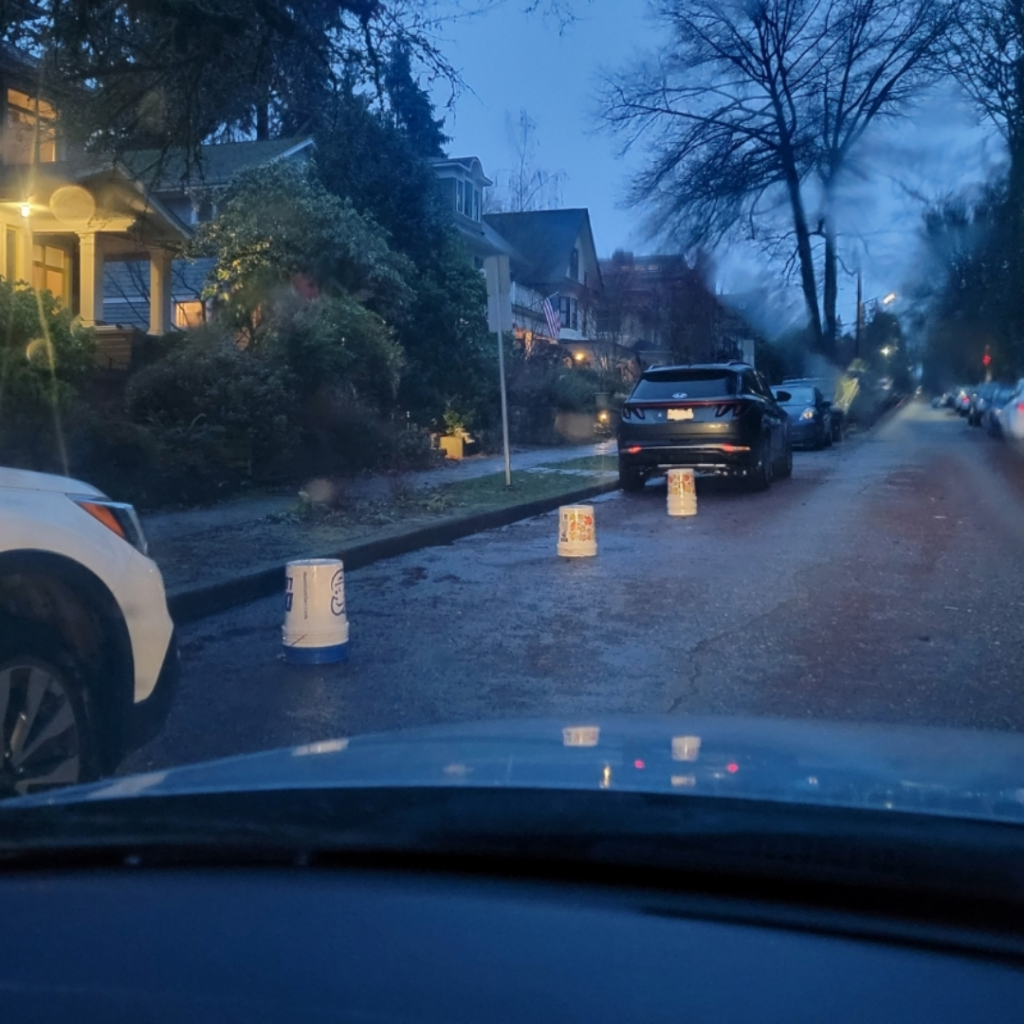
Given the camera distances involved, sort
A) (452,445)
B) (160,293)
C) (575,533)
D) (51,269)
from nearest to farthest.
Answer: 1. (575,533)
2. (452,445)
3. (160,293)
4. (51,269)

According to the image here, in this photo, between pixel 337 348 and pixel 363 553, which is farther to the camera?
pixel 337 348

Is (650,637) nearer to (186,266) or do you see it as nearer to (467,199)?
(186,266)

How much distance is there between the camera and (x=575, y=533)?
35.8ft

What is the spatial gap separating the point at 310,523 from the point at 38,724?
8.18m

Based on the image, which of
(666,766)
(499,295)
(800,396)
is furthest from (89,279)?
(666,766)

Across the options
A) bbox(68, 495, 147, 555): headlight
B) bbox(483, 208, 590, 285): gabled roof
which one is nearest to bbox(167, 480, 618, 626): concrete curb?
bbox(68, 495, 147, 555): headlight

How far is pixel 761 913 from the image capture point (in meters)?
2.02

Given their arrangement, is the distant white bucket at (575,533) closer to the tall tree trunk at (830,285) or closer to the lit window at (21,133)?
the lit window at (21,133)

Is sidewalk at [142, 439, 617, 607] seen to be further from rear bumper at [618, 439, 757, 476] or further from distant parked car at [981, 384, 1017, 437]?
distant parked car at [981, 384, 1017, 437]

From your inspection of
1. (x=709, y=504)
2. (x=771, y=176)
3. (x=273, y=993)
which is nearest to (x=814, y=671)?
(x=273, y=993)

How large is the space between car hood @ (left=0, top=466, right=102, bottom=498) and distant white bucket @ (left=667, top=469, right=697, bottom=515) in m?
10.2

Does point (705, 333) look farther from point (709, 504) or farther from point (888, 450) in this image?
point (709, 504)

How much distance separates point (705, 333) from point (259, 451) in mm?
33101

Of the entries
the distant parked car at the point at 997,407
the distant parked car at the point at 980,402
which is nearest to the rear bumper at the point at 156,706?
the distant parked car at the point at 997,407
